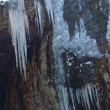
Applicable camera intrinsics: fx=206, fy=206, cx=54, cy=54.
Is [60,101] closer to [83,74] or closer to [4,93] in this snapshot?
[83,74]

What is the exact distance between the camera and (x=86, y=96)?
16.3ft

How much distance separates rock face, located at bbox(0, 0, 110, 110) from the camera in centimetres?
494

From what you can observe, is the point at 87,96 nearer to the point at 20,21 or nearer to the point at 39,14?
the point at 39,14

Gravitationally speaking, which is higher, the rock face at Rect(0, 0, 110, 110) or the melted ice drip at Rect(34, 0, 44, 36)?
the melted ice drip at Rect(34, 0, 44, 36)

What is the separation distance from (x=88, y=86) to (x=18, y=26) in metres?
2.80

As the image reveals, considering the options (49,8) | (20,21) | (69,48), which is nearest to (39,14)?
(49,8)

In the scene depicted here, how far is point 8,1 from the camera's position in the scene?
6133mm

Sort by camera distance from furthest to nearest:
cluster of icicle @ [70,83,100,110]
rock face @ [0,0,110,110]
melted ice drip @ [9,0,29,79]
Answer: melted ice drip @ [9,0,29,79]
rock face @ [0,0,110,110]
cluster of icicle @ [70,83,100,110]

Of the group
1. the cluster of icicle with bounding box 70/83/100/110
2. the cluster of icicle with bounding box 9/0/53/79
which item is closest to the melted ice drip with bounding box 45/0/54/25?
Result: the cluster of icicle with bounding box 9/0/53/79

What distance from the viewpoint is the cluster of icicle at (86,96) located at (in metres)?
4.83

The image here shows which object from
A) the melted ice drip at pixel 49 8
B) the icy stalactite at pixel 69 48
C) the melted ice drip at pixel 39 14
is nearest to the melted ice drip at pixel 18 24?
the melted ice drip at pixel 39 14

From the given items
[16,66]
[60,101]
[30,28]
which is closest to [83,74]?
[60,101]

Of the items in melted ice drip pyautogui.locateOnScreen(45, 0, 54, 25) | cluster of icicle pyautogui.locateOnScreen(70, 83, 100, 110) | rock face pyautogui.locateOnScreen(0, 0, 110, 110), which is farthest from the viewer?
melted ice drip pyautogui.locateOnScreen(45, 0, 54, 25)

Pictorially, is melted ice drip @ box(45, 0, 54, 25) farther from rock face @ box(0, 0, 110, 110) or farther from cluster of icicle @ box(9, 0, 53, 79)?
rock face @ box(0, 0, 110, 110)
